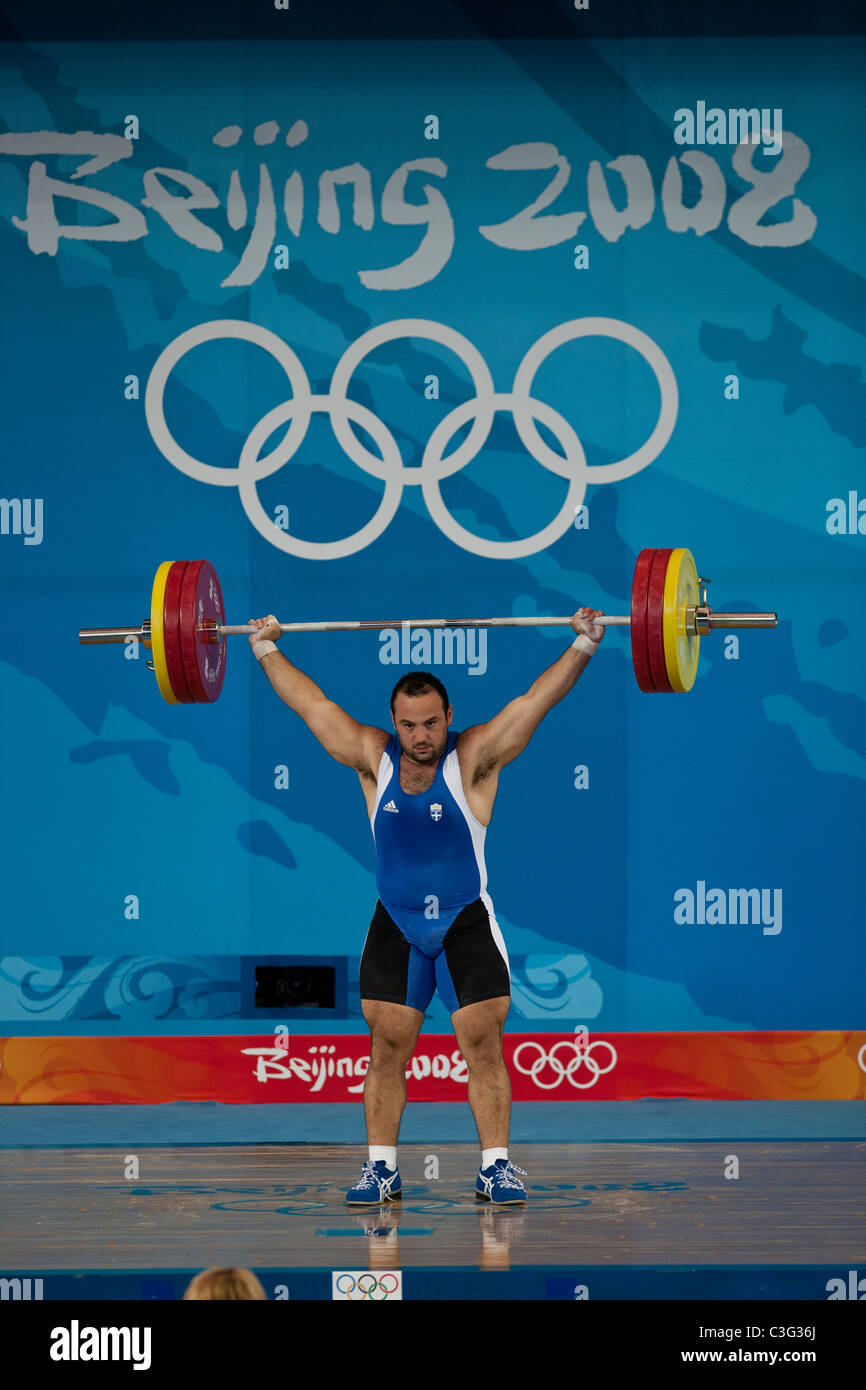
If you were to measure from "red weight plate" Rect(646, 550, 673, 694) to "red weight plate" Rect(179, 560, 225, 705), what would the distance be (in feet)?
3.87

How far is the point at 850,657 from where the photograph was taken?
5.66m

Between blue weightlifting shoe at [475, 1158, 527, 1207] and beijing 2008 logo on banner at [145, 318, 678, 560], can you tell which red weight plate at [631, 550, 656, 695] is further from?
beijing 2008 logo on banner at [145, 318, 678, 560]

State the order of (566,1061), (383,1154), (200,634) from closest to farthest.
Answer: (383,1154)
(200,634)
(566,1061)

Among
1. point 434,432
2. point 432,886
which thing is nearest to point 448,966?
point 432,886

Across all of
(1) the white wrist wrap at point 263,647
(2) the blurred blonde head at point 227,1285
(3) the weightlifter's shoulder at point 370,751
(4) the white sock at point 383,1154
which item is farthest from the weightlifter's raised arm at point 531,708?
(2) the blurred blonde head at point 227,1285

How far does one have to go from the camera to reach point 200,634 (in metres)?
4.30

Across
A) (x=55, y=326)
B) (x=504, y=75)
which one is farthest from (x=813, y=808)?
(x=55, y=326)

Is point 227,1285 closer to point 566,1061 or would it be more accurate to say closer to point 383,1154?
point 383,1154

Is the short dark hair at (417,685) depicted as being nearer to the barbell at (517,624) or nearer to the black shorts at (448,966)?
the barbell at (517,624)

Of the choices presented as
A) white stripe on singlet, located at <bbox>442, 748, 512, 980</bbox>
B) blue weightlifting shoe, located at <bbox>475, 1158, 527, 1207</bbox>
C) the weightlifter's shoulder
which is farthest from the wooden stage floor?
the weightlifter's shoulder

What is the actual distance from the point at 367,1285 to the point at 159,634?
5.75ft

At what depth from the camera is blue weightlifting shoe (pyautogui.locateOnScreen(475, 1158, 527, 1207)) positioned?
409 centimetres

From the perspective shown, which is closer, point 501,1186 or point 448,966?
point 501,1186

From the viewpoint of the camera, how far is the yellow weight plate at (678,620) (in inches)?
162
